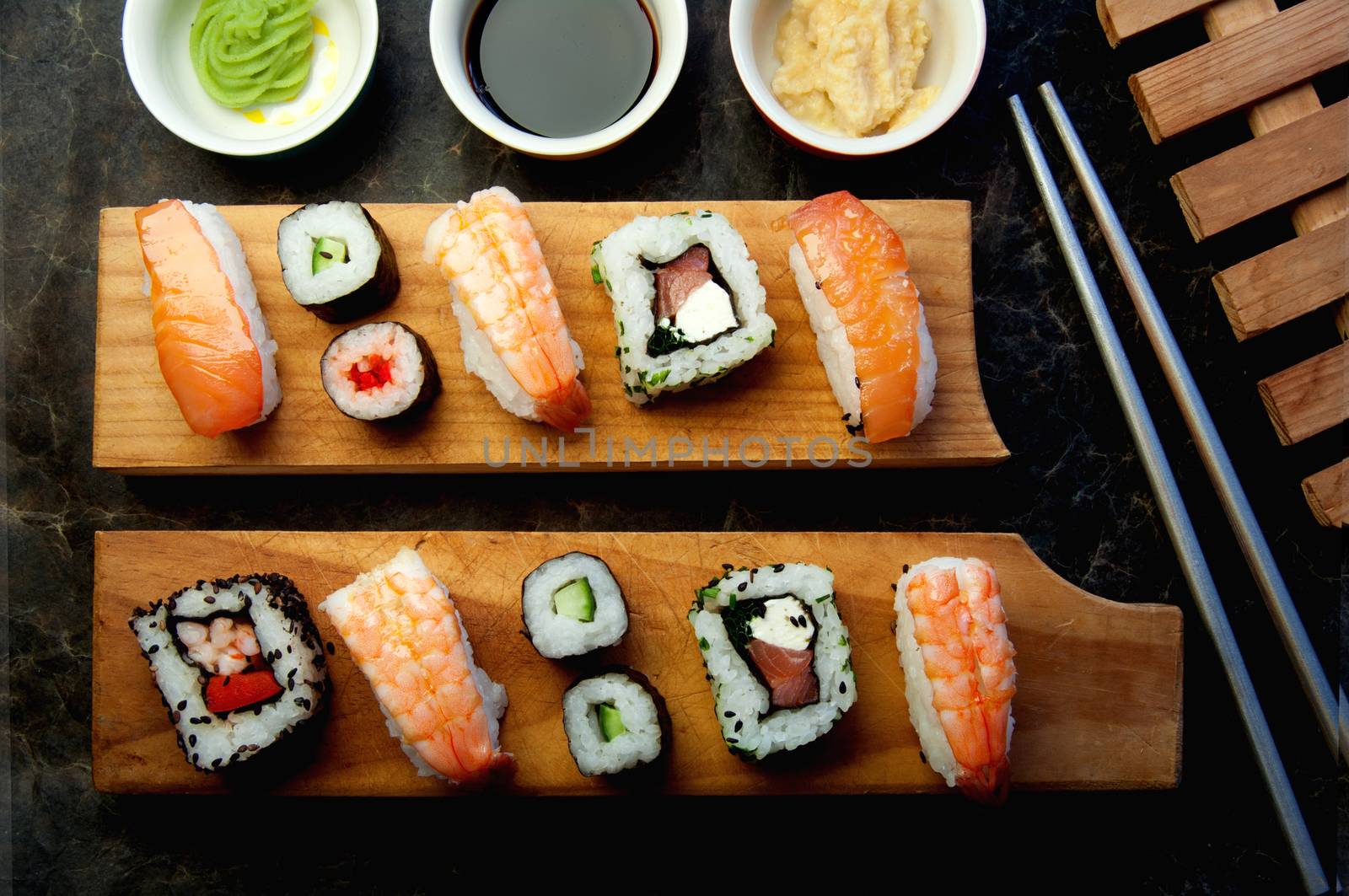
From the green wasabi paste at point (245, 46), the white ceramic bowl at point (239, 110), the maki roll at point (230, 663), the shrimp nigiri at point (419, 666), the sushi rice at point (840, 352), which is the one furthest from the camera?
the green wasabi paste at point (245, 46)

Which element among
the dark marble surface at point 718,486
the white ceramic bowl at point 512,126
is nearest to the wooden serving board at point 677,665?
the dark marble surface at point 718,486

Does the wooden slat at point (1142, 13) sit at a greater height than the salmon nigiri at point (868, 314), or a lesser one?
greater

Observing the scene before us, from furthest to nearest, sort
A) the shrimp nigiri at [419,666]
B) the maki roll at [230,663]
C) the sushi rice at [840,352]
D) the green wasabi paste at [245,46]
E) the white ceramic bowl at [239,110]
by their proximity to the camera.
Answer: the green wasabi paste at [245,46] → the white ceramic bowl at [239,110] → the sushi rice at [840,352] → the maki roll at [230,663] → the shrimp nigiri at [419,666]

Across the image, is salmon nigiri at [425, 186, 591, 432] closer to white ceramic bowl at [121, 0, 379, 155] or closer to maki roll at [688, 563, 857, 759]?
white ceramic bowl at [121, 0, 379, 155]

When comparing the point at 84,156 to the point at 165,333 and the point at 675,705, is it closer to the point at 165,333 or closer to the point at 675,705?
the point at 165,333

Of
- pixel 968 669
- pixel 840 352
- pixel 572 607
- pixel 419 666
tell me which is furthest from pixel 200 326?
pixel 968 669

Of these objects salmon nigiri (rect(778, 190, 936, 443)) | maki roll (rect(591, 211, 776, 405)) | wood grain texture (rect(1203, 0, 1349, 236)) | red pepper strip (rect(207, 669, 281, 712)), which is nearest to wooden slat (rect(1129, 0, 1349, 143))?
wood grain texture (rect(1203, 0, 1349, 236))

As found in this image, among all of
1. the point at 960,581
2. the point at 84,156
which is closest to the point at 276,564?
the point at 84,156

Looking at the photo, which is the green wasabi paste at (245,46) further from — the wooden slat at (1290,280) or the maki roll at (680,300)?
the wooden slat at (1290,280)

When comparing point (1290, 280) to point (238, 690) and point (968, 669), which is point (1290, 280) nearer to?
point (968, 669)
